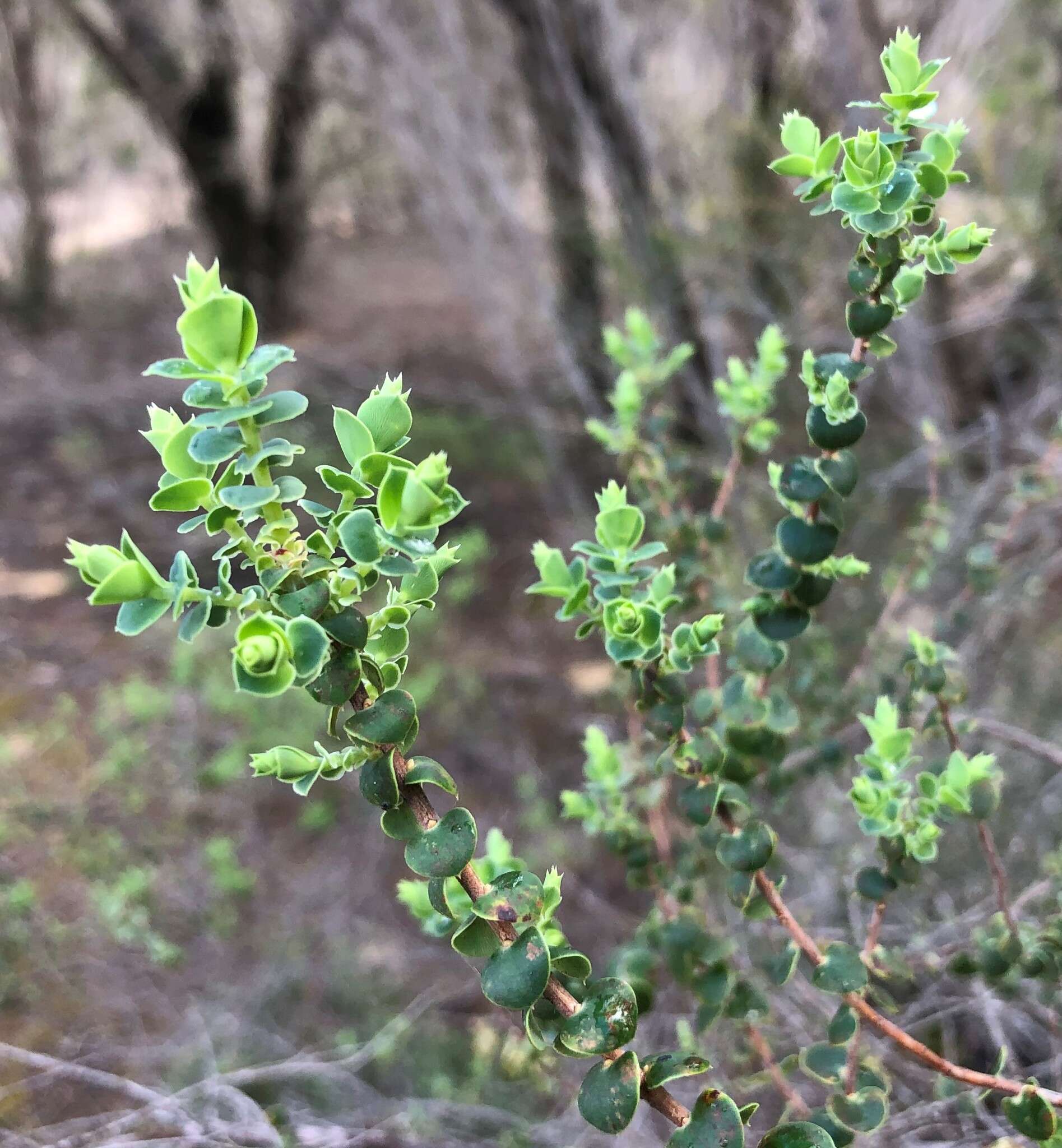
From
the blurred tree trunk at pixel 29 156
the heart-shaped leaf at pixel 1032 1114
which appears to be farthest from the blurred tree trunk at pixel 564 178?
the blurred tree trunk at pixel 29 156

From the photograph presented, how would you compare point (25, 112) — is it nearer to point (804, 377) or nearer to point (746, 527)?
point (746, 527)

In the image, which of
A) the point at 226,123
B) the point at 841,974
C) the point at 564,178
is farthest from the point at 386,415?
the point at 226,123

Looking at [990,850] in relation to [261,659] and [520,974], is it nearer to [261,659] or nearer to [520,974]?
[520,974]

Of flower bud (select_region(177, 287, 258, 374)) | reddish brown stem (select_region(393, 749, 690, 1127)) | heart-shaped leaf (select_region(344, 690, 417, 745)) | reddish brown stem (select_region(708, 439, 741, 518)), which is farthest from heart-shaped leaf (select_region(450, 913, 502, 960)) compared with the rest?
reddish brown stem (select_region(708, 439, 741, 518))

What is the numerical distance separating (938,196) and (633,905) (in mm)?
1830

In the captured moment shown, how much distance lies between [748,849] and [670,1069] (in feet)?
0.52

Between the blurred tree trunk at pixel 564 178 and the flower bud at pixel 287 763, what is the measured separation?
6.86 ft

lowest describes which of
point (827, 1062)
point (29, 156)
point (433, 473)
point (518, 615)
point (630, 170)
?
point (518, 615)

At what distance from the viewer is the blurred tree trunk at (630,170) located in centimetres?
208

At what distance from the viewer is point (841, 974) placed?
607 mm

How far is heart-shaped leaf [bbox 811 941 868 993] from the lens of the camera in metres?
0.60

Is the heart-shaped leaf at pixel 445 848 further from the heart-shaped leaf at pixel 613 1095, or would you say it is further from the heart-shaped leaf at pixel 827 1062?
the heart-shaped leaf at pixel 827 1062

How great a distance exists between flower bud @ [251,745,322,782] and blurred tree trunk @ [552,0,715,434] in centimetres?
184

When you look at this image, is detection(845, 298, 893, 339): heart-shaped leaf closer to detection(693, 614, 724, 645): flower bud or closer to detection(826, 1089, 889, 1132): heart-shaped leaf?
detection(693, 614, 724, 645): flower bud
